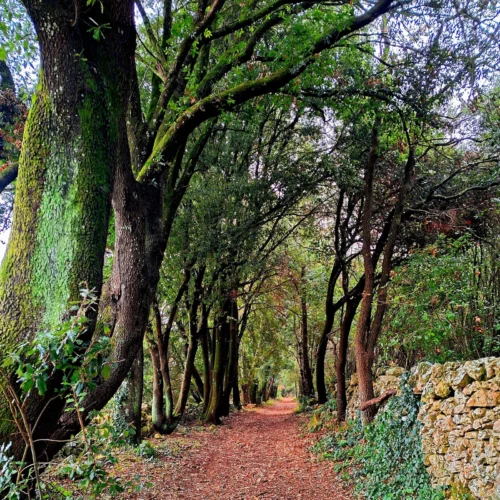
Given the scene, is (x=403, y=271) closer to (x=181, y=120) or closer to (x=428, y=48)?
(x=428, y=48)

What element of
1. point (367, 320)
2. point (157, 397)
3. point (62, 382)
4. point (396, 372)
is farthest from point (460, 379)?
point (157, 397)

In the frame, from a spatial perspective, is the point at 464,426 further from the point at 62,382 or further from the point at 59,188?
the point at 59,188

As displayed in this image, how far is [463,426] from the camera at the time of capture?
4605 mm

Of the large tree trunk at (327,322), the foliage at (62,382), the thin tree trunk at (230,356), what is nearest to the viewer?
the foliage at (62,382)

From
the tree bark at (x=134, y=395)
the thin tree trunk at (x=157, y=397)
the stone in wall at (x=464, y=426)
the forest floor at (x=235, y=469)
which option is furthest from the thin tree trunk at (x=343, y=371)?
the tree bark at (x=134, y=395)

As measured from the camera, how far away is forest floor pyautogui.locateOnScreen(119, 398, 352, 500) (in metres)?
6.04

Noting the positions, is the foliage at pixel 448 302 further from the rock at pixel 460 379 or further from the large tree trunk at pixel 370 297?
the rock at pixel 460 379

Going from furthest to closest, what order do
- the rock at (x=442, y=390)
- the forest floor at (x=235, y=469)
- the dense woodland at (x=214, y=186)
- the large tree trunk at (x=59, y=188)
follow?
the forest floor at (x=235, y=469), the rock at (x=442, y=390), the dense woodland at (x=214, y=186), the large tree trunk at (x=59, y=188)

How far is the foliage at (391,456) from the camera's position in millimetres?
5172

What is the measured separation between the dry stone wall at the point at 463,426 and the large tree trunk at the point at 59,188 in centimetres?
429

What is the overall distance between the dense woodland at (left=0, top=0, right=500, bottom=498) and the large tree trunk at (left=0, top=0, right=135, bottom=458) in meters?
0.01

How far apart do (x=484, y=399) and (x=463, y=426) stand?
20.7 inches

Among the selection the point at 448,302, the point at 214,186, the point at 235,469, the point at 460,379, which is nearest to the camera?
the point at 460,379

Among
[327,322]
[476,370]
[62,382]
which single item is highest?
[327,322]
